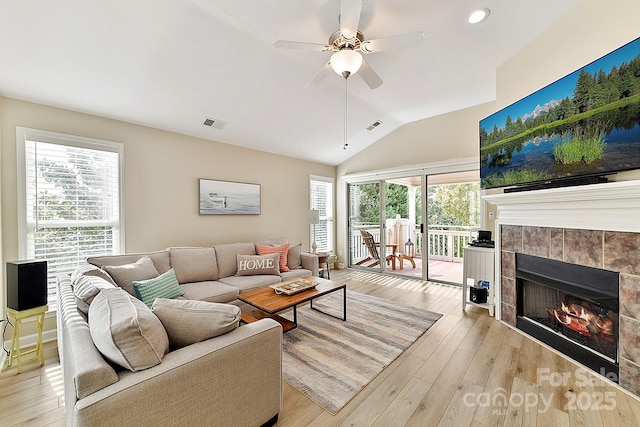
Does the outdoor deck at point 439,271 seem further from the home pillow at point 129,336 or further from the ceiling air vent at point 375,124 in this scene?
the home pillow at point 129,336

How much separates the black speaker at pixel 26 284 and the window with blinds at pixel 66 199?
571mm

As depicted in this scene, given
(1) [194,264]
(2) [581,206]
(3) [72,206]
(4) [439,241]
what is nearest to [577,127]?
(2) [581,206]

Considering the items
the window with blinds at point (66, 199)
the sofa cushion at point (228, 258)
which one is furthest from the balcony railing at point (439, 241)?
the window with blinds at point (66, 199)

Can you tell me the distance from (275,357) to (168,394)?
1.94 ft

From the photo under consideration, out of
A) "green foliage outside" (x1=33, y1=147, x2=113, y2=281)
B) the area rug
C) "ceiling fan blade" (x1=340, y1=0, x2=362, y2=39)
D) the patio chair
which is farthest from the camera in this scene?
the patio chair

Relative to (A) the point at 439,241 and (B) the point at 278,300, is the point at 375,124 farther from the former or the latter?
(B) the point at 278,300

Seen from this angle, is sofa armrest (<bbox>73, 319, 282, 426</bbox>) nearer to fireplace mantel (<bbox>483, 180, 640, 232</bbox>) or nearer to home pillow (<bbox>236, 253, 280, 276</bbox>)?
home pillow (<bbox>236, 253, 280, 276</bbox>)

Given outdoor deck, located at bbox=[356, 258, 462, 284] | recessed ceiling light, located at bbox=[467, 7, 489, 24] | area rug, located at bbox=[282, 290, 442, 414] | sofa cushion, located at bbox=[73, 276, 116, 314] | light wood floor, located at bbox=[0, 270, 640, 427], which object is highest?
recessed ceiling light, located at bbox=[467, 7, 489, 24]

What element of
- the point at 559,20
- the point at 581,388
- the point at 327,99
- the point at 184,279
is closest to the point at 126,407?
the point at 184,279

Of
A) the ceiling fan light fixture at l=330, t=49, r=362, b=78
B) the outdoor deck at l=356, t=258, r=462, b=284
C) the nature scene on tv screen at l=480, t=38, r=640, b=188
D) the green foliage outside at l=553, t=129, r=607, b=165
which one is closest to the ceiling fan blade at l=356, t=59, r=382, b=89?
the ceiling fan light fixture at l=330, t=49, r=362, b=78

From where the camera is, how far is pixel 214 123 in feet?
11.9

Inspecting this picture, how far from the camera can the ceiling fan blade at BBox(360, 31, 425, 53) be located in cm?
192

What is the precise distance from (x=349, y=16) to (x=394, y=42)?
416 mm

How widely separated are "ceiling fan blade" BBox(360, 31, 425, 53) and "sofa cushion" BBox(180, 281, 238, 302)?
2853 mm
